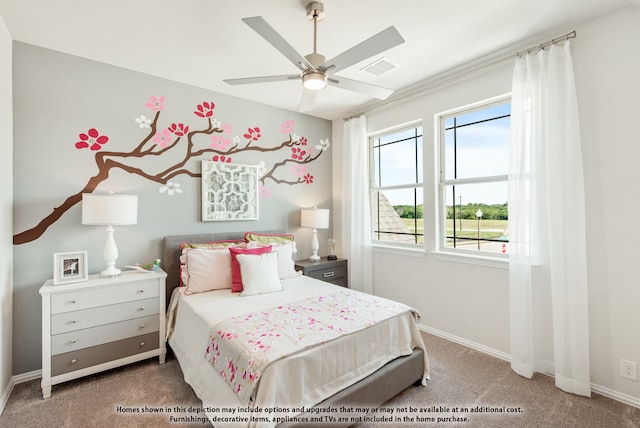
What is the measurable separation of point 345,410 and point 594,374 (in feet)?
6.13

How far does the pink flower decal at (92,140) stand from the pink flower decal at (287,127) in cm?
189

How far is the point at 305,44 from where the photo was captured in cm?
234

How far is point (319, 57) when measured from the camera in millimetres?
1869

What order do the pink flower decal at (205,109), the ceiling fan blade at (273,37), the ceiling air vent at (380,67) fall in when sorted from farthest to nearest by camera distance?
the pink flower decal at (205,109), the ceiling air vent at (380,67), the ceiling fan blade at (273,37)

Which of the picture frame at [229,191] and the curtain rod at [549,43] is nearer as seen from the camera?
the curtain rod at [549,43]

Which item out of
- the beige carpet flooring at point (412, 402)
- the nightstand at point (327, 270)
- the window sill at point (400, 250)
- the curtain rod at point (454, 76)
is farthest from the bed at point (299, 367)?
the curtain rod at point (454, 76)

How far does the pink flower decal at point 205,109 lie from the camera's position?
10.3 feet

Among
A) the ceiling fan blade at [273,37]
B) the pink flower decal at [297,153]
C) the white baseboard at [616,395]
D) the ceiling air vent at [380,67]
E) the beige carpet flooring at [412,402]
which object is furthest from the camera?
the pink flower decal at [297,153]

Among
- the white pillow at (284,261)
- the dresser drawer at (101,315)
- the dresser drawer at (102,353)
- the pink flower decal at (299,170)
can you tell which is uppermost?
the pink flower decal at (299,170)

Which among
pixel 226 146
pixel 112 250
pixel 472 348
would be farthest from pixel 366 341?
pixel 226 146

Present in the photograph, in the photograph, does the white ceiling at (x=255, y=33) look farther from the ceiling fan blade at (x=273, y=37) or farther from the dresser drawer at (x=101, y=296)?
Result: the dresser drawer at (x=101, y=296)

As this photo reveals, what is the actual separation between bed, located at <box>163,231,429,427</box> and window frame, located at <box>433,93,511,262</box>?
1.04m

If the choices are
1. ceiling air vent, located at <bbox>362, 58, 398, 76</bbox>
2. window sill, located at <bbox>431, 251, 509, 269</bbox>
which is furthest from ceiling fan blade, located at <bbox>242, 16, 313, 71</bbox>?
window sill, located at <bbox>431, 251, 509, 269</bbox>

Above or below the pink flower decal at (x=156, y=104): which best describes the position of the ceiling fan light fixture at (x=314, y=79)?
below
